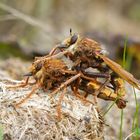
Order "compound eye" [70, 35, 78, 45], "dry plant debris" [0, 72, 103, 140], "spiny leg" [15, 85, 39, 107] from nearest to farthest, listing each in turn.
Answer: "dry plant debris" [0, 72, 103, 140]
"spiny leg" [15, 85, 39, 107]
"compound eye" [70, 35, 78, 45]

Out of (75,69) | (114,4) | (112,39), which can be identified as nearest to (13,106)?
(75,69)

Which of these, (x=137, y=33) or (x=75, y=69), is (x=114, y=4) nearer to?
(x=137, y=33)

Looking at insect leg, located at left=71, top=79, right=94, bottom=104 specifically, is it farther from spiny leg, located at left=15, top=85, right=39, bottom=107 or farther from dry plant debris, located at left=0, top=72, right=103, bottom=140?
spiny leg, located at left=15, top=85, right=39, bottom=107

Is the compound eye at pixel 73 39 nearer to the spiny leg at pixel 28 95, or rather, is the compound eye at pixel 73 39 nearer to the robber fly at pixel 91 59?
the robber fly at pixel 91 59

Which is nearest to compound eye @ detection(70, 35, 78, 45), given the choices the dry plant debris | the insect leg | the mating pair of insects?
the mating pair of insects

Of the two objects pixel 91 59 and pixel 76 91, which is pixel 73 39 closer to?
pixel 91 59

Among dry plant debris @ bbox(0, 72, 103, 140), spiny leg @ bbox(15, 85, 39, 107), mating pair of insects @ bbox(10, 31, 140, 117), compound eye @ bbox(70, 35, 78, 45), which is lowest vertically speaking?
dry plant debris @ bbox(0, 72, 103, 140)
